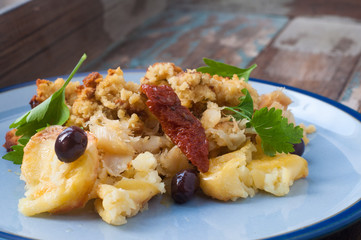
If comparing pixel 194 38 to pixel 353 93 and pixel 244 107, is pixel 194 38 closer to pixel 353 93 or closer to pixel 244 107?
pixel 353 93

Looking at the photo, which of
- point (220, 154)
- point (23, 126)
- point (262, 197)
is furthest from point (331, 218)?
point (23, 126)

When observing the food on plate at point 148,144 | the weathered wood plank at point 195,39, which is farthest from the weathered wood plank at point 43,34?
the food on plate at point 148,144

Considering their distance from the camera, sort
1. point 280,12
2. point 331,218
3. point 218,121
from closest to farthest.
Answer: point 331,218
point 218,121
point 280,12

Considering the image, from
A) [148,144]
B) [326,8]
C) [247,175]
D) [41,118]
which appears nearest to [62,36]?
[41,118]

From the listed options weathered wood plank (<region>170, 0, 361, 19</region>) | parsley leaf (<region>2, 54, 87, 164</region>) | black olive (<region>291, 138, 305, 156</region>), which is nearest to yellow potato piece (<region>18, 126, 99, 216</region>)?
parsley leaf (<region>2, 54, 87, 164</region>)

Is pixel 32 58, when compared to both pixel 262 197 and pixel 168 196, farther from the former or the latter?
pixel 262 197

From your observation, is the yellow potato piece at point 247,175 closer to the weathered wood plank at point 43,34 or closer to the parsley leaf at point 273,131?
the parsley leaf at point 273,131

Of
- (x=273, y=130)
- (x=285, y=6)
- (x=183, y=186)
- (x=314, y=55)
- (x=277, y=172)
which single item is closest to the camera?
(x=183, y=186)
